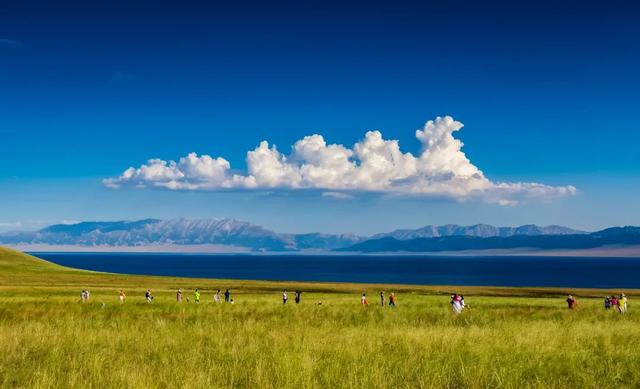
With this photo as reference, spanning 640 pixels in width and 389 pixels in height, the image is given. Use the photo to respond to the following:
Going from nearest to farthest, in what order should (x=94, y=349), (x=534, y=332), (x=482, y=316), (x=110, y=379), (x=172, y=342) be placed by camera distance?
1. (x=110, y=379)
2. (x=94, y=349)
3. (x=172, y=342)
4. (x=534, y=332)
5. (x=482, y=316)

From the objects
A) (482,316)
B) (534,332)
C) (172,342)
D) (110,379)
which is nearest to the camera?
(110,379)

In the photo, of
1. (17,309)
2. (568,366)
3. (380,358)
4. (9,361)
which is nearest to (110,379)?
(9,361)

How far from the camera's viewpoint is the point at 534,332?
1662 centimetres

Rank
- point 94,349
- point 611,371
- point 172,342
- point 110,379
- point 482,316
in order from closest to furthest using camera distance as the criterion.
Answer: point 110,379 < point 611,371 < point 94,349 < point 172,342 < point 482,316

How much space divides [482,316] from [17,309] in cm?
2194

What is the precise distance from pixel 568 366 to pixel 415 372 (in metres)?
3.53

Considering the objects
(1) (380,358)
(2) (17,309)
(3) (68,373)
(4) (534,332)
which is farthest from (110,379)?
(2) (17,309)

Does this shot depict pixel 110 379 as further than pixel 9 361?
No

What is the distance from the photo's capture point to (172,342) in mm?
14258

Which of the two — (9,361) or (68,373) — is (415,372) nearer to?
(68,373)

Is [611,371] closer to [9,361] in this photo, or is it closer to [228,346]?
[228,346]

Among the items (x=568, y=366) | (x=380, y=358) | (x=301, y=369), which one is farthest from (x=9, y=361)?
(x=568, y=366)

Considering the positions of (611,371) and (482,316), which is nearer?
(611,371)

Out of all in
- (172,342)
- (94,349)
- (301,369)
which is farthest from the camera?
(172,342)
